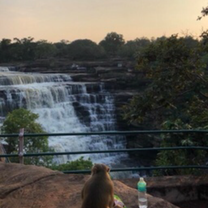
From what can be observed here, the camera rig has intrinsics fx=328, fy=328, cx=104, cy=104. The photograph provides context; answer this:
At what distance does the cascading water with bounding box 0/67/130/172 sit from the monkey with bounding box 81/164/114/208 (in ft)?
58.2

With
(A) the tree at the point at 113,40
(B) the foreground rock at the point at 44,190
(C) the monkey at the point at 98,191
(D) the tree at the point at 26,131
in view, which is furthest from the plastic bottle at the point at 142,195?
(A) the tree at the point at 113,40

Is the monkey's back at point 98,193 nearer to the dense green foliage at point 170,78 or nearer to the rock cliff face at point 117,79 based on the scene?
the dense green foliage at point 170,78

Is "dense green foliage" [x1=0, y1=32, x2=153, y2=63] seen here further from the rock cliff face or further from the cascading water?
the cascading water

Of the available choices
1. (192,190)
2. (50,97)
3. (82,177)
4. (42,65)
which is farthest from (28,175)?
(42,65)

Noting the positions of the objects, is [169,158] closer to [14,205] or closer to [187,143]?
[187,143]

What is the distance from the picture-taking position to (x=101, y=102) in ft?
89.5

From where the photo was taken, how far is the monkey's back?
2.12m

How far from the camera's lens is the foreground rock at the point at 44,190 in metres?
2.68

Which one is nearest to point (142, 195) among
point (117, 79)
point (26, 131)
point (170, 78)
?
point (170, 78)

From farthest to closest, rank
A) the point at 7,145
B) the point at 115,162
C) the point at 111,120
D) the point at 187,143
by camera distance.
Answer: the point at 111,120
the point at 115,162
the point at 7,145
the point at 187,143

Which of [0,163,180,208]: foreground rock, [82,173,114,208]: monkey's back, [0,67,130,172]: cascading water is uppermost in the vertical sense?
[82,173,114,208]: monkey's back

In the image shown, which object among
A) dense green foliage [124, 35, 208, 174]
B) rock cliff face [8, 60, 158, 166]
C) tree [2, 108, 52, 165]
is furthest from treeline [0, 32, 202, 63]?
dense green foliage [124, 35, 208, 174]

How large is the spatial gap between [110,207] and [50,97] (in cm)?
2234

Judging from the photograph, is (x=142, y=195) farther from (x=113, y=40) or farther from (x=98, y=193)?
(x=113, y=40)
